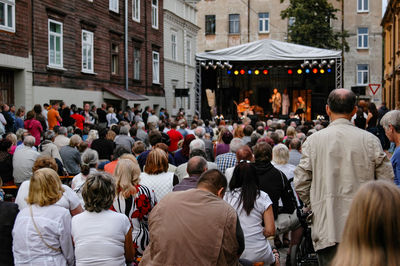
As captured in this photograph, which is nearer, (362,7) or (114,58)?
(114,58)

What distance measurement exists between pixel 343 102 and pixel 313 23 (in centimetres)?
4088

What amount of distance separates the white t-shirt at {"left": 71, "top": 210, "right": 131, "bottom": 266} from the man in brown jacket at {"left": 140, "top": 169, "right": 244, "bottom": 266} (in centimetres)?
88

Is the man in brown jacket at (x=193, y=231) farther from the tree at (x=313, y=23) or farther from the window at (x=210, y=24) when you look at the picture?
the window at (x=210, y=24)

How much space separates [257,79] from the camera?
3659 cm

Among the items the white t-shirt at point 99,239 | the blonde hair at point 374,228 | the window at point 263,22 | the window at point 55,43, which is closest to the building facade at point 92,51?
the window at point 55,43

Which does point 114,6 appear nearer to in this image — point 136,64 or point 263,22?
point 136,64

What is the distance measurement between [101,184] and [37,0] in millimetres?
17046

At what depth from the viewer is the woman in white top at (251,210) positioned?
5.41 meters

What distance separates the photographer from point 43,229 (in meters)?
4.89

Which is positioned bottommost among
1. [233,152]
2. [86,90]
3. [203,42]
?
[233,152]

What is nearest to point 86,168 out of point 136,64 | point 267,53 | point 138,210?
point 138,210

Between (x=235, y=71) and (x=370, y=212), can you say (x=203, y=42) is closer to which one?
(x=235, y=71)

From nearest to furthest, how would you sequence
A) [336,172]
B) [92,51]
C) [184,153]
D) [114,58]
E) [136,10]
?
[336,172] → [184,153] → [92,51] → [114,58] → [136,10]

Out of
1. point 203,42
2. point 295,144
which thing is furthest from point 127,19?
point 203,42
